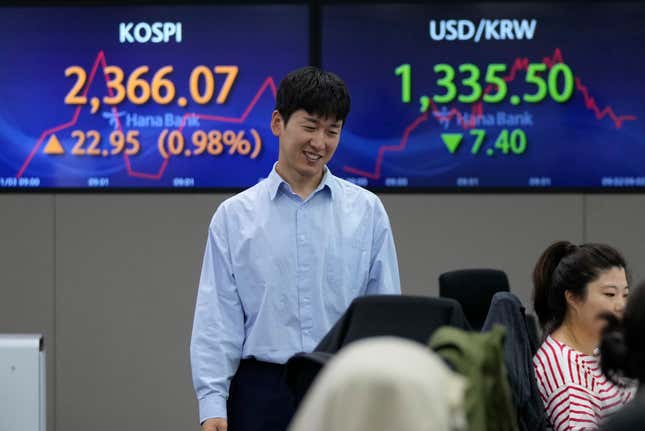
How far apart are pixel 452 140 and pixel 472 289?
803mm

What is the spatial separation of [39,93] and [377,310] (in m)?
3.15

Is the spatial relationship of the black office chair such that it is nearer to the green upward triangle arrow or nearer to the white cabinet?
the white cabinet

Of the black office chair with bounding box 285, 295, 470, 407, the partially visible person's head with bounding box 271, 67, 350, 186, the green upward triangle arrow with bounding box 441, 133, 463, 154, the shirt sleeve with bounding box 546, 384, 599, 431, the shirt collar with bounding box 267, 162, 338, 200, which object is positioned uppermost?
the green upward triangle arrow with bounding box 441, 133, 463, 154

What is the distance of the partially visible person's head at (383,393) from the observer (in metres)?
1.04

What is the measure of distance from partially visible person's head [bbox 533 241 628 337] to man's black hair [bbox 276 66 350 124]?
75 cm

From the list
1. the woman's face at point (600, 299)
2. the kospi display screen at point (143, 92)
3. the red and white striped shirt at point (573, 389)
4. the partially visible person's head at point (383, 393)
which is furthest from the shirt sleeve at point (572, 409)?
the kospi display screen at point (143, 92)

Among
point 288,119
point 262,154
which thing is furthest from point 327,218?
point 262,154

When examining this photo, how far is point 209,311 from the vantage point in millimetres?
2670

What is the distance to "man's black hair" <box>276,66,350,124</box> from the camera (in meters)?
2.61

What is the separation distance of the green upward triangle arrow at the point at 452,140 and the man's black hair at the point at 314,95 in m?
2.31

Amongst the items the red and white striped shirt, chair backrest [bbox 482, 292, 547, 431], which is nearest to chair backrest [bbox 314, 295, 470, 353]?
chair backrest [bbox 482, 292, 547, 431]

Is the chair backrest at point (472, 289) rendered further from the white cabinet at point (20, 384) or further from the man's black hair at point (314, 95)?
the white cabinet at point (20, 384)

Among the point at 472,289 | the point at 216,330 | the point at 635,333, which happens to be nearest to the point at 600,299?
the point at 216,330

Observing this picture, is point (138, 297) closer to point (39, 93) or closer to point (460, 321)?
point (39, 93)
